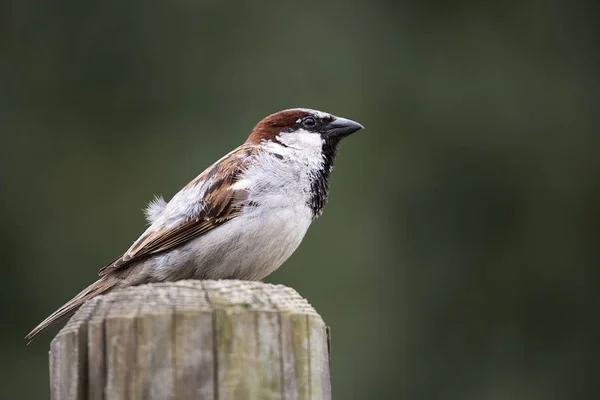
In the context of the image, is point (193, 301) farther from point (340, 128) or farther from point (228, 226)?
point (340, 128)

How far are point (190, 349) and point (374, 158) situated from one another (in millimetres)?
5769

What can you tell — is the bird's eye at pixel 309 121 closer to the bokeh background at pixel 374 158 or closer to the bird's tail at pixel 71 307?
the bird's tail at pixel 71 307

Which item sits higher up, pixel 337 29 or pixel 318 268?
pixel 337 29

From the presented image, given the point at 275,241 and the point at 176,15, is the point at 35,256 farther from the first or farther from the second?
the point at 275,241

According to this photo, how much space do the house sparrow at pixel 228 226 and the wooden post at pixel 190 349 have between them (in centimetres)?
109

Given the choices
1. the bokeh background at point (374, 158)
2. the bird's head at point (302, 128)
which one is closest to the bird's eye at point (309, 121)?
the bird's head at point (302, 128)

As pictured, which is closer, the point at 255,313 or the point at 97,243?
the point at 255,313

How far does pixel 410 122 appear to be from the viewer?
24.2 feet

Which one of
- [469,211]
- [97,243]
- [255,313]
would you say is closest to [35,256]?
[97,243]

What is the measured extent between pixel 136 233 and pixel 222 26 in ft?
7.14

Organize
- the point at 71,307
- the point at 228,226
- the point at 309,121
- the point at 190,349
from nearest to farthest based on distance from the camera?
the point at 190,349 → the point at 71,307 → the point at 228,226 → the point at 309,121

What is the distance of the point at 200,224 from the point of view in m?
2.84

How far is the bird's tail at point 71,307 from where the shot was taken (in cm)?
247

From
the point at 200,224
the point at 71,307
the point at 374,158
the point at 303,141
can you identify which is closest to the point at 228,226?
the point at 200,224
